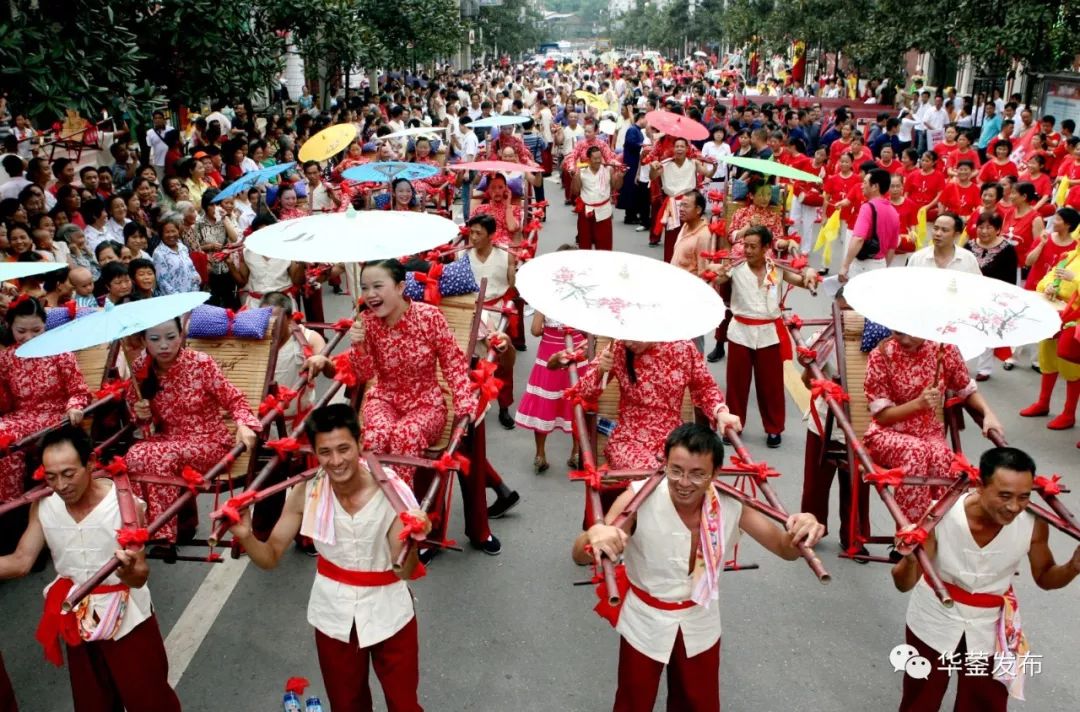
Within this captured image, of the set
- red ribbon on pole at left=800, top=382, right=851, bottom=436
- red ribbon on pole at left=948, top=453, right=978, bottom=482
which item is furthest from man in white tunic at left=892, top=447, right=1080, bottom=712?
red ribbon on pole at left=800, top=382, right=851, bottom=436

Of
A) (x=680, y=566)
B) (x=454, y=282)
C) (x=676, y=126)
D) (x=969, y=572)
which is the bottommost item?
(x=969, y=572)

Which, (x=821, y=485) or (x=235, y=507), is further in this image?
(x=821, y=485)

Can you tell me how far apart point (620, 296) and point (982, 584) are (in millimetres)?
1816

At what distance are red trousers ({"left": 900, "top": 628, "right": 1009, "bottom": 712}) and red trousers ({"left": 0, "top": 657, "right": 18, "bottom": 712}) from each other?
375 cm

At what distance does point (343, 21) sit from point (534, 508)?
38.6 ft

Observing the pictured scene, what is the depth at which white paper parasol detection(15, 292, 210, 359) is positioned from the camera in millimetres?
3883

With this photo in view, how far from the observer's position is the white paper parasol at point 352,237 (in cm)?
429

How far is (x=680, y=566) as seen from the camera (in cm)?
337

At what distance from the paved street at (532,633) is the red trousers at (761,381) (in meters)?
1.16

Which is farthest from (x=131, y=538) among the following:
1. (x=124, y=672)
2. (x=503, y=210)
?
(x=503, y=210)

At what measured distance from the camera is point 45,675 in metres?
4.42

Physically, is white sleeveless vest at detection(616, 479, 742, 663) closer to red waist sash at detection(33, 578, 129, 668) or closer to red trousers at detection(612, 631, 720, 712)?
red trousers at detection(612, 631, 720, 712)

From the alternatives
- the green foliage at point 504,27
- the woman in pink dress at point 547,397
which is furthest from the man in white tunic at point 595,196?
the green foliage at point 504,27

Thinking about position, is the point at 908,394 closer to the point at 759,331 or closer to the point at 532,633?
the point at 759,331
